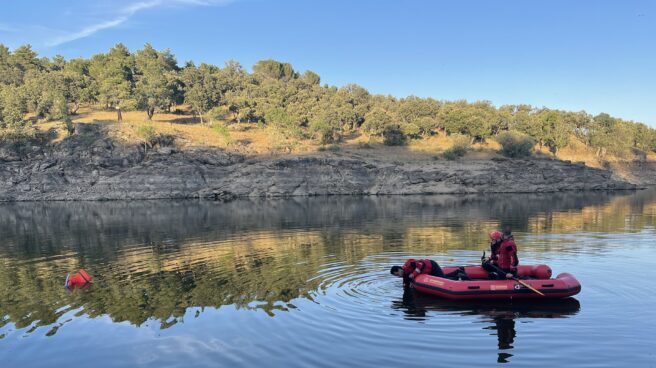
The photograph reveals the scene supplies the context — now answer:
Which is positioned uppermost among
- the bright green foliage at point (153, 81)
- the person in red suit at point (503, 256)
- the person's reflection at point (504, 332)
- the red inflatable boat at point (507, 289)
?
the bright green foliage at point (153, 81)

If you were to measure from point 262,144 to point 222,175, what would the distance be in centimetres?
1322

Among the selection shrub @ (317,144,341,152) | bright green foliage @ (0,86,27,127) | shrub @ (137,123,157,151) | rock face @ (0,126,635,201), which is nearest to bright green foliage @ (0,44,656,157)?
bright green foliage @ (0,86,27,127)

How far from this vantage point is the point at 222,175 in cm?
8325

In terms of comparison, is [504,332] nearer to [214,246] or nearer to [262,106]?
[214,246]

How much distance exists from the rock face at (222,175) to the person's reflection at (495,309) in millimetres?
65367

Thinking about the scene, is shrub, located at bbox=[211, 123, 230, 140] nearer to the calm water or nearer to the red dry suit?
the calm water

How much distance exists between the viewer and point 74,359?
1276 cm

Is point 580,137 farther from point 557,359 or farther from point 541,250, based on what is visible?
point 557,359

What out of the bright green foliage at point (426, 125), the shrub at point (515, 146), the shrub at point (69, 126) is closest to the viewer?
the shrub at point (69, 126)

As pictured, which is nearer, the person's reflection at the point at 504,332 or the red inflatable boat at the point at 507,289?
the person's reflection at the point at 504,332

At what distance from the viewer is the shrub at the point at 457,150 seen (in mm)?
91050

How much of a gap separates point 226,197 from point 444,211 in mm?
41542

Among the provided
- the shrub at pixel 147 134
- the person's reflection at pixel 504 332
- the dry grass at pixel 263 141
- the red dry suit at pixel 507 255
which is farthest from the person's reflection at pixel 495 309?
the shrub at pixel 147 134

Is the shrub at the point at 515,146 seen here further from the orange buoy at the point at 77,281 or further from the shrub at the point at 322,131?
the orange buoy at the point at 77,281
